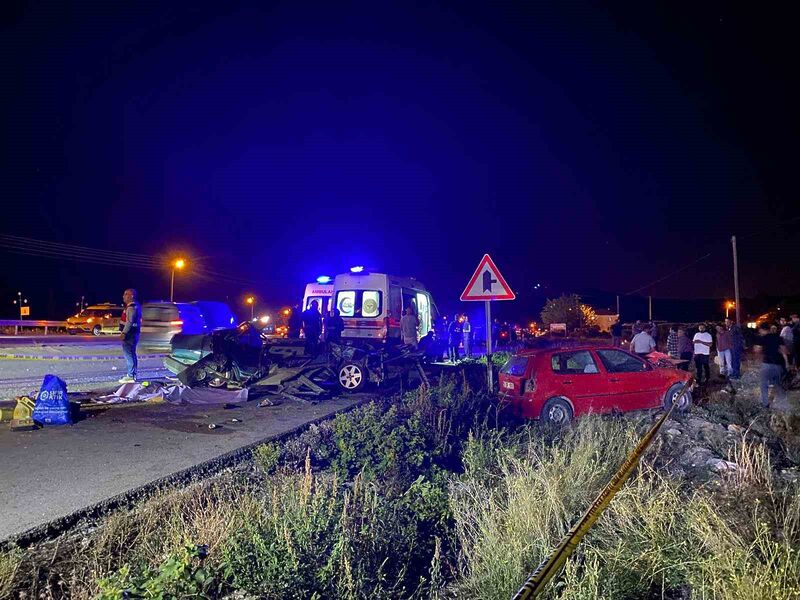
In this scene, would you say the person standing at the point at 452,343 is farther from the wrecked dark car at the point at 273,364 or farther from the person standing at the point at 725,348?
the person standing at the point at 725,348

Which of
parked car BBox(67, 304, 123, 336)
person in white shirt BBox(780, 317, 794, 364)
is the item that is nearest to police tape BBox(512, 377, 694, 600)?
person in white shirt BBox(780, 317, 794, 364)

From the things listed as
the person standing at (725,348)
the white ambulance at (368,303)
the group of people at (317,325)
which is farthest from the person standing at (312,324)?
the person standing at (725,348)

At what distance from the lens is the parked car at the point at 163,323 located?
15.4m

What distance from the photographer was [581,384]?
976 cm

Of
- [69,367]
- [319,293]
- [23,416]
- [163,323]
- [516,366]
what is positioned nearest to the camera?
[23,416]

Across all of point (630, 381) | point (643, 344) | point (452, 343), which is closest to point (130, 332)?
point (630, 381)

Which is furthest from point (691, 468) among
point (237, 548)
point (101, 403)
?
point (101, 403)

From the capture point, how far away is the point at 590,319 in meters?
67.1

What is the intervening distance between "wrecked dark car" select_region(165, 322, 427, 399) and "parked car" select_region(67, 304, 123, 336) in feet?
86.1

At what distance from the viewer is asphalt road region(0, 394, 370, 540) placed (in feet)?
15.9

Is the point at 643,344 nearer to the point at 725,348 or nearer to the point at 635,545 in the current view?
the point at 725,348

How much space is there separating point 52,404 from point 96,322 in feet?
104

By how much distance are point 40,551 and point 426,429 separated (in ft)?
14.7

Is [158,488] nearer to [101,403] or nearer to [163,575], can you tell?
[163,575]
